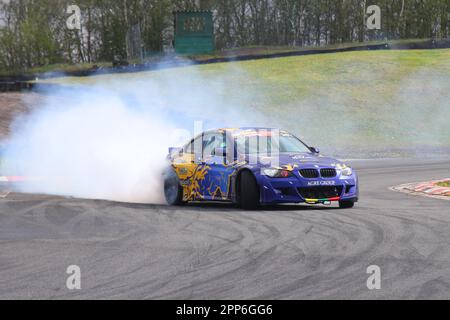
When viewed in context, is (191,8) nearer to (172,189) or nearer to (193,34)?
(193,34)

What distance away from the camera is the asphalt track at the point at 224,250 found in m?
6.81

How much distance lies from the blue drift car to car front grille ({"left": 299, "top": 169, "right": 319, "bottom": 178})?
0.05ft

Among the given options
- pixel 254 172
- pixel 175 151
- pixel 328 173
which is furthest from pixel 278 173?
pixel 175 151

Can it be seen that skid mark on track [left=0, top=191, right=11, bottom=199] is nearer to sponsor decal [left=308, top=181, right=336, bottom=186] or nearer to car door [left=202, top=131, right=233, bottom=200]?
car door [left=202, top=131, right=233, bottom=200]

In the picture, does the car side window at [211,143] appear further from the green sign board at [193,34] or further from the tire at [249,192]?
the green sign board at [193,34]

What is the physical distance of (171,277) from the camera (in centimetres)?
733

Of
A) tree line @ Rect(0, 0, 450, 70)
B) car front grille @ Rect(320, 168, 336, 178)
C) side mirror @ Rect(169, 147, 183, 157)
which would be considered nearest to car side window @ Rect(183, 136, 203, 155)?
side mirror @ Rect(169, 147, 183, 157)

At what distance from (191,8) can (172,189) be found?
269 feet

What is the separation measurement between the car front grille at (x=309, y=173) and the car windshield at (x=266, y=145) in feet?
2.96

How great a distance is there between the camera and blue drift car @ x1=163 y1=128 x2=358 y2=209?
12.6 m

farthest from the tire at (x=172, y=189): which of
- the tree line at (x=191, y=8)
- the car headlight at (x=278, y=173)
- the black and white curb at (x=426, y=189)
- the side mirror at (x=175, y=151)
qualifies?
the tree line at (x=191, y=8)

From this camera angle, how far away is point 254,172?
12.6 m

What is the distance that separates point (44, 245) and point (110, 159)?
799 centimetres
